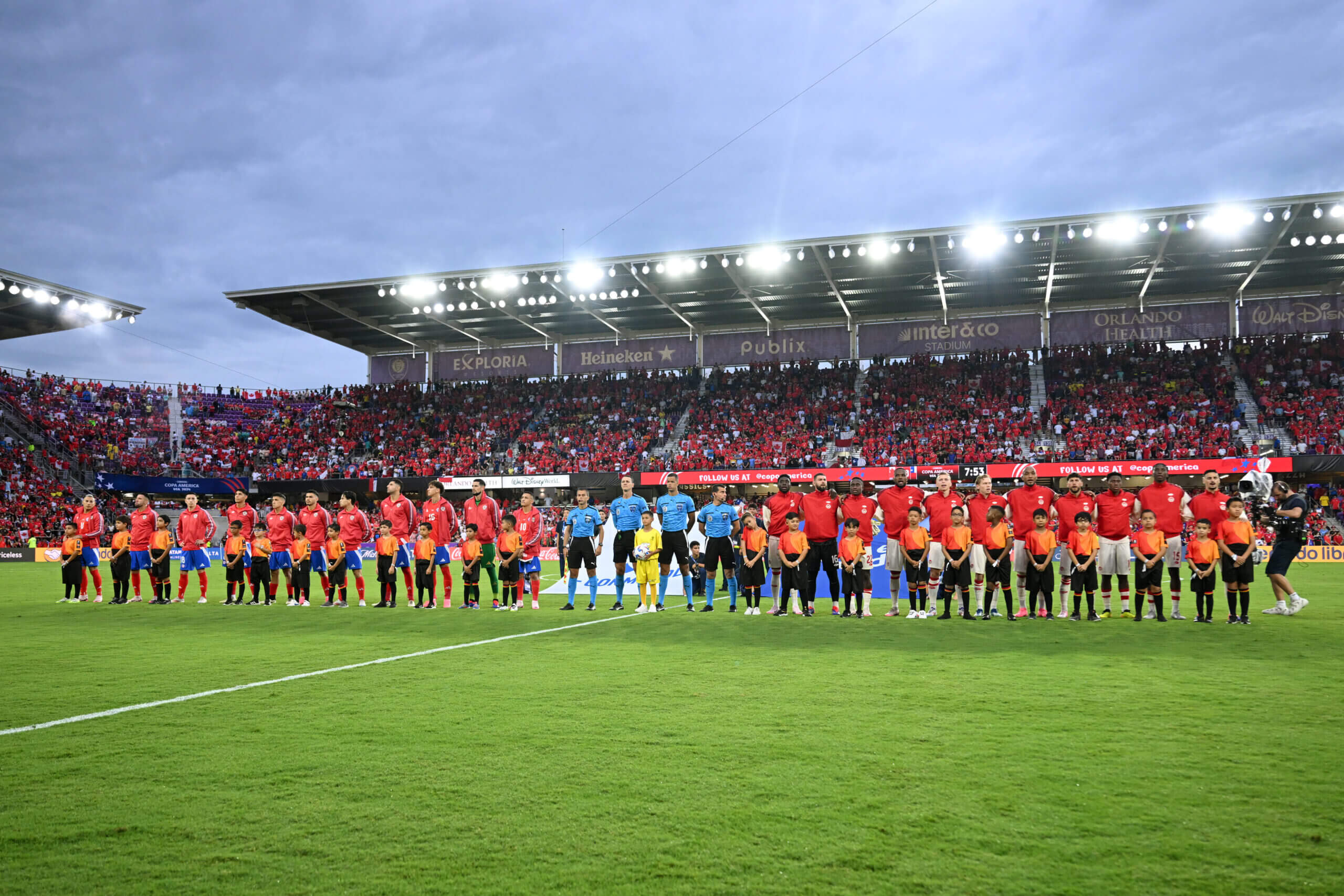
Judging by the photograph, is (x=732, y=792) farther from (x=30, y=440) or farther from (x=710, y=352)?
(x=30, y=440)

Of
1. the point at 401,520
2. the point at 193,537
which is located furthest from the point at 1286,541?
the point at 193,537

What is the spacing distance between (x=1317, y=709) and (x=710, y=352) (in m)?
37.8

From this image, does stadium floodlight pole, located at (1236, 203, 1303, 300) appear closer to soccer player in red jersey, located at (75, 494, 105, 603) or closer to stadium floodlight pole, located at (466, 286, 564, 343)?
stadium floodlight pole, located at (466, 286, 564, 343)

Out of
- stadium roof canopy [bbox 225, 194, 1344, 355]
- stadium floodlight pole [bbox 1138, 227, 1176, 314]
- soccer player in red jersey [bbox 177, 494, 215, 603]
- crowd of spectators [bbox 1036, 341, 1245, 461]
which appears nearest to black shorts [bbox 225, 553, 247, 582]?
soccer player in red jersey [bbox 177, 494, 215, 603]

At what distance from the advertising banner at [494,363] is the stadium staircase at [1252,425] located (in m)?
30.0

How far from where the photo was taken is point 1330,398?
30828mm

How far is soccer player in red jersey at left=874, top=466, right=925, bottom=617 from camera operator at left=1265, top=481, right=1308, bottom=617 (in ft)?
14.1

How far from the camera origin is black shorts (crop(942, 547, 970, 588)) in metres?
11.3

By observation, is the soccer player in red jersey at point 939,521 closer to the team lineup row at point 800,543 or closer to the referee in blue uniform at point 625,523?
the team lineup row at point 800,543

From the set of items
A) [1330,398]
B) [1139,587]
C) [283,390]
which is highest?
[283,390]

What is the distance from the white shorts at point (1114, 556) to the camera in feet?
37.0

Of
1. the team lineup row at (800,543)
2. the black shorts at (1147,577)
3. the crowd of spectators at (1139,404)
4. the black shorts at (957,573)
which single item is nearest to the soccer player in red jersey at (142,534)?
the team lineup row at (800,543)

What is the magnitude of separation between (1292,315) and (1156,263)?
26.8ft

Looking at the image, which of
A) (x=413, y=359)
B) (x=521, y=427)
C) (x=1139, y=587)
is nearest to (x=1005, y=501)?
(x=1139, y=587)
